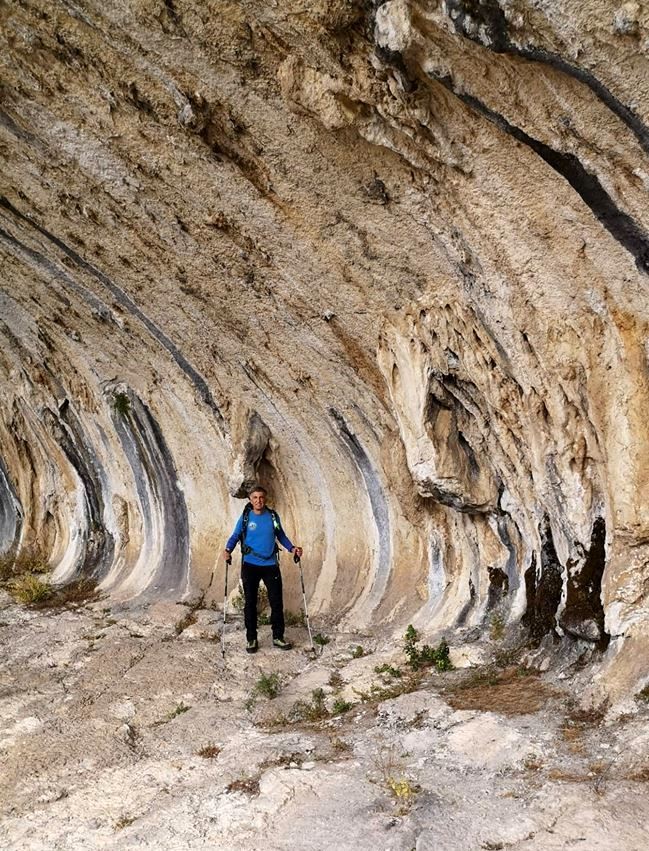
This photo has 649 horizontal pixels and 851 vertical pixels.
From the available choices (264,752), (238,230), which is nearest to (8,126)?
(238,230)

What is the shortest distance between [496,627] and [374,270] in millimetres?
3788

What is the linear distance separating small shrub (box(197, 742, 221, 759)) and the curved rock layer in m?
2.95

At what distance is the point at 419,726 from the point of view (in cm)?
512

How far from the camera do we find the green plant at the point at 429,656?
21.3 ft

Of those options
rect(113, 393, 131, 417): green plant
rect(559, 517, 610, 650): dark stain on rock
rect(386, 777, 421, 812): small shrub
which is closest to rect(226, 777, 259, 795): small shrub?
rect(386, 777, 421, 812): small shrub

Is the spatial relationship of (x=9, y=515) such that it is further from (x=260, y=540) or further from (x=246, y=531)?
(x=260, y=540)

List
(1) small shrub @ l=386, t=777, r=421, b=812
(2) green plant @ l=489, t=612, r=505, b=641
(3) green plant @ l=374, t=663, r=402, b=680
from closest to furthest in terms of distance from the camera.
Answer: (1) small shrub @ l=386, t=777, r=421, b=812 → (3) green plant @ l=374, t=663, r=402, b=680 → (2) green plant @ l=489, t=612, r=505, b=641

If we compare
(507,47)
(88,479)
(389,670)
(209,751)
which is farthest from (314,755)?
(88,479)

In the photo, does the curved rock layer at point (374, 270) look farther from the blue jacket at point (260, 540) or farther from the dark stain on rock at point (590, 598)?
the blue jacket at point (260, 540)

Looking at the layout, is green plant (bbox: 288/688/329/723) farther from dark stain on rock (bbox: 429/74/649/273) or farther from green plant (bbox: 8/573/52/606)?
green plant (bbox: 8/573/52/606)

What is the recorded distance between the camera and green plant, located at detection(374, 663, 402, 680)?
653cm

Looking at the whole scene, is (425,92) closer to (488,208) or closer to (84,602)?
(488,208)

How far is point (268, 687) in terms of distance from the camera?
6.43 metres

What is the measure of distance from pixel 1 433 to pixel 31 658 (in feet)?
27.4
